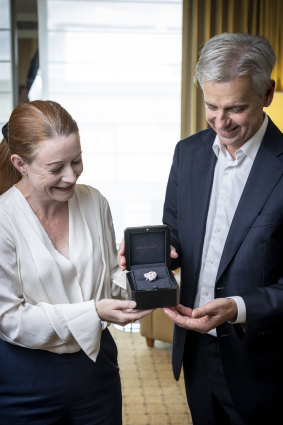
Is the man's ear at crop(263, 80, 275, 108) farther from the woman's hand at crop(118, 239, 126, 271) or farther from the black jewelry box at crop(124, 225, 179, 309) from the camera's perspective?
the woman's hand at crop(118, 239, 126, 271)

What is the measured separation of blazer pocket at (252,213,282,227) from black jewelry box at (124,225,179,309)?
0.95ft

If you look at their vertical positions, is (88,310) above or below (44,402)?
above

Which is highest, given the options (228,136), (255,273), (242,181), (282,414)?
(228,136)

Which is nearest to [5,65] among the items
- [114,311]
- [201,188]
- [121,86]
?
[121,86]

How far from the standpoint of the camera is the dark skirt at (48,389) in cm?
152

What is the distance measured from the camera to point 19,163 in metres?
1.55

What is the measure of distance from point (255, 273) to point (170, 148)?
10.8 ft

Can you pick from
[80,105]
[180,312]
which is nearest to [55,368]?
[180,312]

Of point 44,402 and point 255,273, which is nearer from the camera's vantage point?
point 44,402

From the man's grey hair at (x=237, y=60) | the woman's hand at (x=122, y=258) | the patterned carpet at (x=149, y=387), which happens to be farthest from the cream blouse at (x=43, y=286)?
the patterned carpet at (x=149, y=387)

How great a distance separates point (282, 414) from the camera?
6.00 feet

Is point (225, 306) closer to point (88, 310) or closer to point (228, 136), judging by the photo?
point (88, 310)

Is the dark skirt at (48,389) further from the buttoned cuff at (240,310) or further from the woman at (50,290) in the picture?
the buttoned cuff at (240,310)

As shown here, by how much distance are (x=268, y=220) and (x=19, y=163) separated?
78 centimetres
